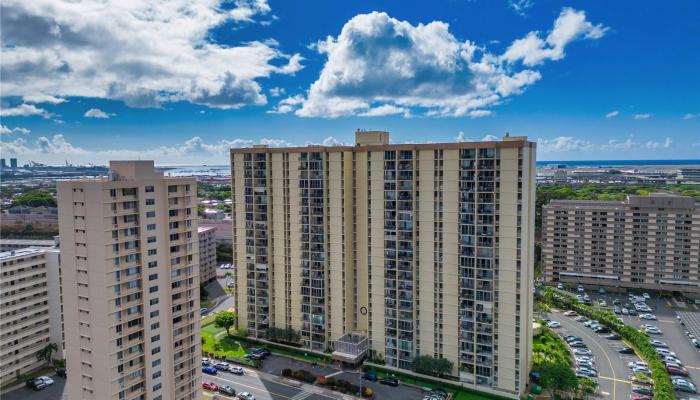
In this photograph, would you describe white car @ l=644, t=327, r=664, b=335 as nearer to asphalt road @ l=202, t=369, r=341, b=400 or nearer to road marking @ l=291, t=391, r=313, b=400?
asphalt road @ l=202, t=369, r=341, b=400

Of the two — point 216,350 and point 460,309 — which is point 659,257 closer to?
point 460,309

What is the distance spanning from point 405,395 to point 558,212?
63.0m

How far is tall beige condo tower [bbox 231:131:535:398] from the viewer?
50062 mm

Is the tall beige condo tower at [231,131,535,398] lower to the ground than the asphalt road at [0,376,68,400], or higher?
higher

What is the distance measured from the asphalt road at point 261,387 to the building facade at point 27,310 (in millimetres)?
21644

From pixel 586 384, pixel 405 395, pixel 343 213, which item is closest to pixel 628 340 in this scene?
pixel 586 384

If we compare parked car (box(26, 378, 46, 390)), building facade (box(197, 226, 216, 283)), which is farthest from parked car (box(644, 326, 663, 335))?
parked car (box(26, 378, 46, 390))

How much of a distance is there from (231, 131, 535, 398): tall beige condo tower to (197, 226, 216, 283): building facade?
93.1 feet

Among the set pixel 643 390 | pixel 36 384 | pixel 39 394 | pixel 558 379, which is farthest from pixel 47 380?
pixel 643 390

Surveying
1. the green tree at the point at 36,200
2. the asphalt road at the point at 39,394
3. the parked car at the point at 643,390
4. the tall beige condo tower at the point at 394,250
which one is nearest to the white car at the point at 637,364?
the parked car at the point at 643,390

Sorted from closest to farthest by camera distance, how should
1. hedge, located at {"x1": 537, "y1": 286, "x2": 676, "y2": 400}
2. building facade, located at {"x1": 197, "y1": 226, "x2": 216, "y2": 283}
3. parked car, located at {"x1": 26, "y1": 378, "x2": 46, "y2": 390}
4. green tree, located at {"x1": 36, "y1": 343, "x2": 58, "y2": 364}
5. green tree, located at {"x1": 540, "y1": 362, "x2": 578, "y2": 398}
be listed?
green tree, located at {"x1": 540, "y1": 362, "x2": 578, "y2": 398}, hedge, located at {"x1": 537, "y1": 286, "x2": 676, "y2": 400}, parked car, located at {"x1": 26, "y1": 378, "x2": 46, "y2": 390}, green tree, located at {"x1": 36, "y1": 343, "x2": 58, "y2": 364}, building facade, located at {"x1": 197, "y1": 226, "x2": 216, "y2": 283}

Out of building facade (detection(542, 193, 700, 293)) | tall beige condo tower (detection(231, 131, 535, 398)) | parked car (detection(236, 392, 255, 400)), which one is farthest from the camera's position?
building facade (detection(542, 193, 700, 293))

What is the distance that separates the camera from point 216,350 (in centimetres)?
6238

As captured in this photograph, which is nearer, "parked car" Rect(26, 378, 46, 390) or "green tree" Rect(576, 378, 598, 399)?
"green tree" Rect(576, 378, 598, 399)
